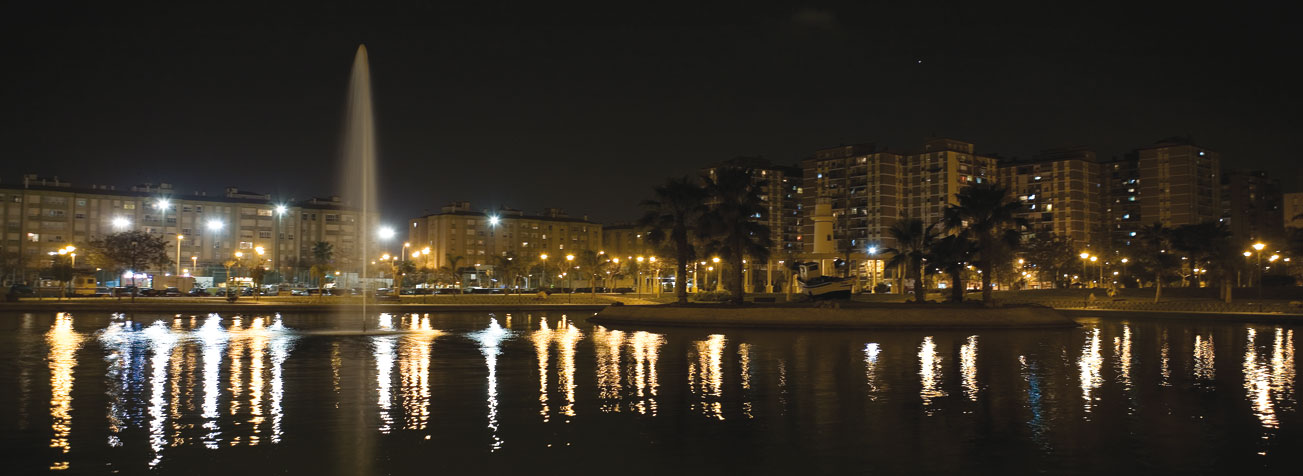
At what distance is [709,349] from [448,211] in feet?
479

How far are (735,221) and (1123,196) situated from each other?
148499mm

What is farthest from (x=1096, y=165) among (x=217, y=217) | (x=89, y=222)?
(x=89, y=222)

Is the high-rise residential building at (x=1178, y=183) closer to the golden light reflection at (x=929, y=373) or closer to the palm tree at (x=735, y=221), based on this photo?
the palm tree at (x=735, y=221)

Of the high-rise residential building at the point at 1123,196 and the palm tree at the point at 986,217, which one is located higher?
the high-rise residential building at the point at 1123,196

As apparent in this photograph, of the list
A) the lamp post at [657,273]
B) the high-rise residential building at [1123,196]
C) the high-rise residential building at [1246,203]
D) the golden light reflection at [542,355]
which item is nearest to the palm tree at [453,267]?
the lamp post at [657,273]

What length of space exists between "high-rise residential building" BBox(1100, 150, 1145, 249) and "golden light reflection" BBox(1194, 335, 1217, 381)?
14659 cm

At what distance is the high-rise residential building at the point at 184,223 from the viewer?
119562mm

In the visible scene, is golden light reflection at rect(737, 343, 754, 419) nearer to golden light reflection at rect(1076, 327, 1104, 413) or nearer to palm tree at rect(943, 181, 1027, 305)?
golden light reflection at rect(1076, 327, 1104, 413)

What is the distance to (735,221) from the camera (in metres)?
45.9

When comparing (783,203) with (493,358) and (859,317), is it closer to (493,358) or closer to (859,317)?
(859,317)

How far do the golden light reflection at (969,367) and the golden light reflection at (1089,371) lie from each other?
199 cm

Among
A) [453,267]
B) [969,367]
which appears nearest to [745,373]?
[969,367]

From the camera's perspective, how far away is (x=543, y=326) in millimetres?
41094

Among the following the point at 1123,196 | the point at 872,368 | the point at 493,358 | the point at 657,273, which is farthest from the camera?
the point at 1123,196
